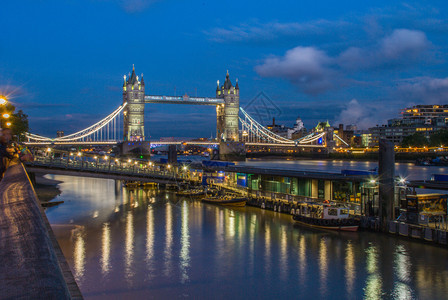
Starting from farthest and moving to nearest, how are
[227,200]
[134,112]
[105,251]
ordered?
[134,112] → [227,200] → [105,251]

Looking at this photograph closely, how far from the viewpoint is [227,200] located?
2622 cm

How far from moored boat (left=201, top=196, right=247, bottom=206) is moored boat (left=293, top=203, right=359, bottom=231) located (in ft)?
18.5

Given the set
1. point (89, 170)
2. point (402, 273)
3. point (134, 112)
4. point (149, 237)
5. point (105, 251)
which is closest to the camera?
point (402, 273)

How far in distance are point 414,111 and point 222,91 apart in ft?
199

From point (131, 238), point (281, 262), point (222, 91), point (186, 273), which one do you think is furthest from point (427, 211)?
point (222, 91)

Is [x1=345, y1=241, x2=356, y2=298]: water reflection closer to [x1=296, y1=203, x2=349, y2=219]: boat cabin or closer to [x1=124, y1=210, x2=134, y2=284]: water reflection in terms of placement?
[x1=296, y1=203, x2=349, y2=219]: boat cabin

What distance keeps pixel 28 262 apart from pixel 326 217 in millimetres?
17789

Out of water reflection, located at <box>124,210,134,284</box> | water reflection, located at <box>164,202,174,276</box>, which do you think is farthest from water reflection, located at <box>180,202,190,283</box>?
water reflection, located at <box>124,210,134,284</box>

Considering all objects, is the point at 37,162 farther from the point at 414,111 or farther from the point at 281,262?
the point at 414,111

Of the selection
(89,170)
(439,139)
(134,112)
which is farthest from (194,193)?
(439,139)

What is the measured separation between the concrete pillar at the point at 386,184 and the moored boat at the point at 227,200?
32.1ft

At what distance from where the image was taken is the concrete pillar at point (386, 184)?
17062 millimetres

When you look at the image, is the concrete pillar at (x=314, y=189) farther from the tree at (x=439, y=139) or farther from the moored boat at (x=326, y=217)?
the tree at (x=439, y=139)

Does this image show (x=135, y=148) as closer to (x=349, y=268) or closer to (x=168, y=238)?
(x=168, y=238)
